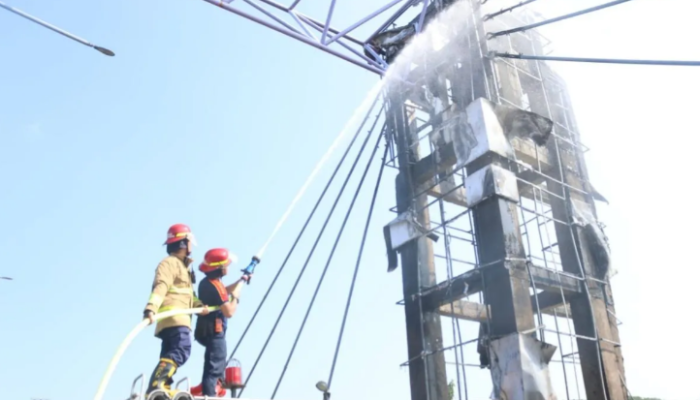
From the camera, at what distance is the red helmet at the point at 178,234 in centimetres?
689

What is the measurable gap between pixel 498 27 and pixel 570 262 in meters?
→ 5.28

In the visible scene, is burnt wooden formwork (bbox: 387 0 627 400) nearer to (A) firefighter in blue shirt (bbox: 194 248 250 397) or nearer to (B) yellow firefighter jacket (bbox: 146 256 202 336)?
(A) firefighter in blue shirt (bbox: 194 248 250 397)

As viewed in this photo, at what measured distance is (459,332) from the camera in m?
10.4

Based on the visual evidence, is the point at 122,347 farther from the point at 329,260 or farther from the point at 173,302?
the point at 329,260

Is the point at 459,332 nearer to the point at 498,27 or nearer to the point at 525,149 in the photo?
the point at 525,149

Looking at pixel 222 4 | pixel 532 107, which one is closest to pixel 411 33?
pixel 532 107

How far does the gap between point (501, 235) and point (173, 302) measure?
5556 millimetres

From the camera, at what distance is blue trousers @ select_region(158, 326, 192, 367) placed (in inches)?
247

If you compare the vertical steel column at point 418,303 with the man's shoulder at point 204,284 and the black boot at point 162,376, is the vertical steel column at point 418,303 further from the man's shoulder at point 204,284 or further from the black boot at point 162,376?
the black boot at point 162,376

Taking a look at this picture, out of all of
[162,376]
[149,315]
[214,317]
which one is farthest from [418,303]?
[149,315]

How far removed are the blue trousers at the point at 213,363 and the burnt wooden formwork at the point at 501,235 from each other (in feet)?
14.9

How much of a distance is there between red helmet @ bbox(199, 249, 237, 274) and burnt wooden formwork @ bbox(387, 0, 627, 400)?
15.1ft

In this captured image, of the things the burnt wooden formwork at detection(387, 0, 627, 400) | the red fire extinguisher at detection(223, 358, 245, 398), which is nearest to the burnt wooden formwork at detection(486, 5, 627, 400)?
the burnt wooden formwork at detection(387, 0, 627, 400)

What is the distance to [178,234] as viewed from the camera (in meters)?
6.91
